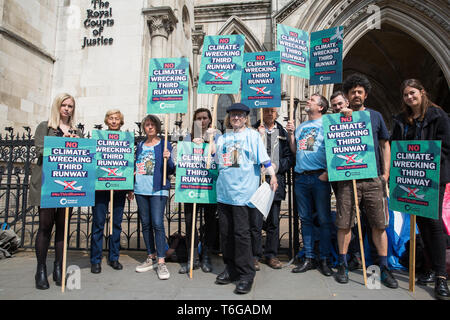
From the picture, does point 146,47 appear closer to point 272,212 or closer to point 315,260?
point 272,212

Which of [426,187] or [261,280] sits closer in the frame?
[426,187]

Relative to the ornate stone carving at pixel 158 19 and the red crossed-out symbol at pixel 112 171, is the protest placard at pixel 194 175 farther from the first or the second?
the ornate stone carving at pixel 158 19

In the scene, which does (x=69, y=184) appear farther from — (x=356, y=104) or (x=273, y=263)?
(x=356, y=104)

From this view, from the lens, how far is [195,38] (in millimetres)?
13648

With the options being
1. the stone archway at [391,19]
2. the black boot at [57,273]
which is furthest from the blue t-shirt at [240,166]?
the stone archway at [391,19]

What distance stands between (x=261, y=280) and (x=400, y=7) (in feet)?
46.6

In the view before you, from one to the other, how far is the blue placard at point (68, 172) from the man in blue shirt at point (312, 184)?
273 centimetres

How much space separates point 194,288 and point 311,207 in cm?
187

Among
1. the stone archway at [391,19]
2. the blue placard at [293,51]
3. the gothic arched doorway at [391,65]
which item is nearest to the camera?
the blue placard at [293,51]

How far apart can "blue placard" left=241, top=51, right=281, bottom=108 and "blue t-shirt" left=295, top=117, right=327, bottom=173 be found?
616 mm

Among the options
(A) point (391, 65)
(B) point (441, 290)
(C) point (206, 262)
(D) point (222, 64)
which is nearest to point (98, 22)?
(D) point (222, 64)

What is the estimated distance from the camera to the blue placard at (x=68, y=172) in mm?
3172

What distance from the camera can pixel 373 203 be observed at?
3.29 metres

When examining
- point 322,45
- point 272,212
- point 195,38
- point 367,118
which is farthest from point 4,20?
point 367,118
